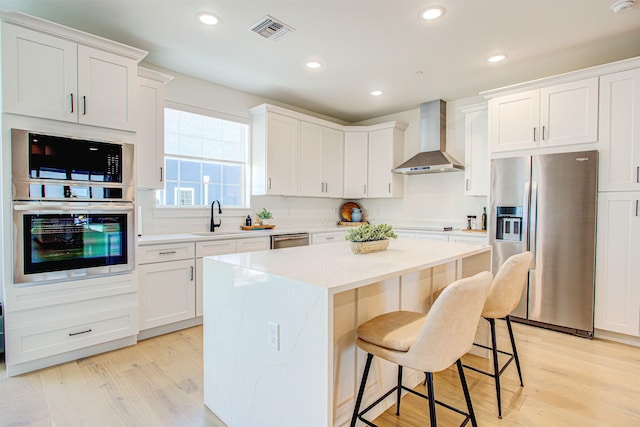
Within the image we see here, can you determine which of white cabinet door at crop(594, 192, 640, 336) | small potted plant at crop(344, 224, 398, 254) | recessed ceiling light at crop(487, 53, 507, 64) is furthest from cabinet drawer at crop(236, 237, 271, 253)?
white cabinet door at crop(594, 192, 640, 336)

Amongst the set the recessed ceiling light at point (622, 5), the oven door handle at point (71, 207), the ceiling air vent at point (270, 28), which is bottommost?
the oven door handle at point (71, 207)

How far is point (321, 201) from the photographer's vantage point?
17.6 ft

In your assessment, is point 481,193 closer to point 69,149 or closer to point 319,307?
point 319,307

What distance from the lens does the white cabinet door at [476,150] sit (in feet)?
13.7

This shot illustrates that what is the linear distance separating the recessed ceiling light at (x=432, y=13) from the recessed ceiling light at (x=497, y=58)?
3.45ft

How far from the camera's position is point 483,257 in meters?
2.60

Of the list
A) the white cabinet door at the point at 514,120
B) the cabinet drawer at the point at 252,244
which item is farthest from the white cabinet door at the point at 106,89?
the white cabinet door at the point at 514,120

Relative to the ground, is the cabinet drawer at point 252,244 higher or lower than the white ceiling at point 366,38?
lower

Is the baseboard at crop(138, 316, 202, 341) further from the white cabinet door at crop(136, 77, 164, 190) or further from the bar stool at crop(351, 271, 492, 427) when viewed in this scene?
the bar stool at crop(351, 271, 492, 427)

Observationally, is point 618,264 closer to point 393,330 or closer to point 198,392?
point 393,330

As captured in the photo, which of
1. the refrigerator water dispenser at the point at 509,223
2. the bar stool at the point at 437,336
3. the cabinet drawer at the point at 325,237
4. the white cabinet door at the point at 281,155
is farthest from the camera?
the cabinet drawer at the point at 325,237

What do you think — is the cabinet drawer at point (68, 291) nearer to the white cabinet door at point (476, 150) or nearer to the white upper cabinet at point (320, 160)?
the white upper cabinet at point (320, 160)

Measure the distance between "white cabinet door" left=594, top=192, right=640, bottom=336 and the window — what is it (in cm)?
389

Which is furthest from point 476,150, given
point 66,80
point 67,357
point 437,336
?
point 67,357
